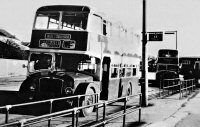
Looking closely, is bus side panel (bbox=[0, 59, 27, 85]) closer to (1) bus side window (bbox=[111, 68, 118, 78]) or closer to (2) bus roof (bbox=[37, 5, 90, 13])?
(1) bus side window (bbox=[111, 68, 118, 78])

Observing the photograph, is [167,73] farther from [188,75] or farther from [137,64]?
[137,64]

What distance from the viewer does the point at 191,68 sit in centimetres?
3397

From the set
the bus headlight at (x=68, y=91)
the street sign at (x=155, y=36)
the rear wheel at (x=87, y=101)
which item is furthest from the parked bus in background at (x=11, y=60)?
the bus headlight at (x=68, y=91)

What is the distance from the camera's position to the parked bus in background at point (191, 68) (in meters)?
33.5

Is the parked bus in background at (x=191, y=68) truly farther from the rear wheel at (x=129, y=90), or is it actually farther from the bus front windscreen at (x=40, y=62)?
the bus front windscreen at (x=40, y=62)

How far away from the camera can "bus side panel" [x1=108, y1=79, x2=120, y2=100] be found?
1533 cm

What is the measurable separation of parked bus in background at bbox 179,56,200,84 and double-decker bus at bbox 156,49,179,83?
2.61 ft

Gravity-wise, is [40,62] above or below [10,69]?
above

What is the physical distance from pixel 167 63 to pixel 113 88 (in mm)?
19853

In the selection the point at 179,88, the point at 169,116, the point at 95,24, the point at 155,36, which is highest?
the point at 95,24

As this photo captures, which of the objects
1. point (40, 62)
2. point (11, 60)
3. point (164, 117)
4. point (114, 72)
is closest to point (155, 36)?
point (114, 72)

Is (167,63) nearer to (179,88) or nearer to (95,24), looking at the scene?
(179,88)

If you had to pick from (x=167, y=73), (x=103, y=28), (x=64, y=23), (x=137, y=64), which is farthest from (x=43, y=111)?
(x=167, y=73)

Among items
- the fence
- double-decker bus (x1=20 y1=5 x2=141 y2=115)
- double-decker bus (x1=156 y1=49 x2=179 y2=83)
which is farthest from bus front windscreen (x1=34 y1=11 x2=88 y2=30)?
double-decker bus (x1=156 y1=49 x2=179 y2=83)
